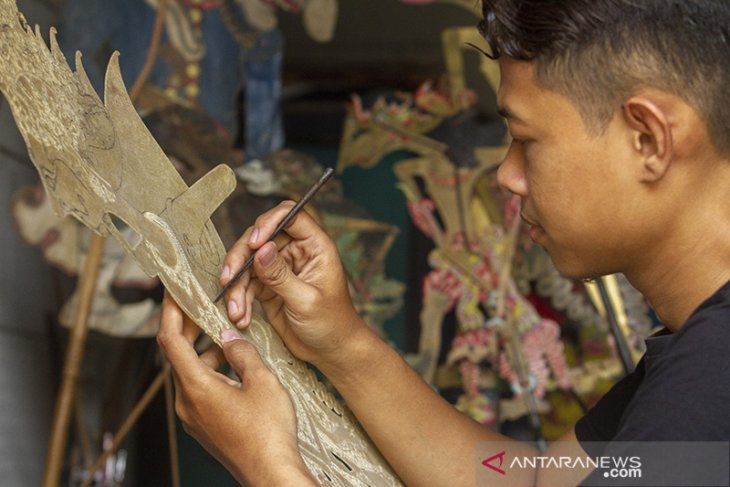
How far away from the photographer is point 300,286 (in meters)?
1.14

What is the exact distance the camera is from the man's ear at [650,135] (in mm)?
940

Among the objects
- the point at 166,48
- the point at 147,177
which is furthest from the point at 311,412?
the point at 166,48

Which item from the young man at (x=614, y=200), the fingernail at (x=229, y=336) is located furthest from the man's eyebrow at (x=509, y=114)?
the fingernail at (x=229, y=336)

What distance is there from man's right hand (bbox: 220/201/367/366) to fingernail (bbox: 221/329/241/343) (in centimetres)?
4

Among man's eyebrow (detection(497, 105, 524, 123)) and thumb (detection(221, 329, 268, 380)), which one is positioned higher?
man's eyebrow (detection(497, 105, 524, 123))

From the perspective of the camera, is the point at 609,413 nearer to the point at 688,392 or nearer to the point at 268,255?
the point at 688,392

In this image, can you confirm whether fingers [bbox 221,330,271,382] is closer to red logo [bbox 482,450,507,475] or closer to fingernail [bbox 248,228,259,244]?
fingernail [bbox 248,228,259,244]

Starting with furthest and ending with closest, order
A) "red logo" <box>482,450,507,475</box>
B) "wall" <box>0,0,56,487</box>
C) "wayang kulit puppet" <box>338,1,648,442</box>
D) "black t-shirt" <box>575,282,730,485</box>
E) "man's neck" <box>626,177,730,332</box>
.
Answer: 1. "wayang kulit puppet" <box>338,1,648,442</box>
2. "wall" <box>0,0,56,487</box>
3. "red logo" <box>482,450,507,475</box>
4. "man's neck" <box>626,177,730,332</box>
5. "black t-shirt" <box>575,282,730,485</box>

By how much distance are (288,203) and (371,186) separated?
1.36 metres

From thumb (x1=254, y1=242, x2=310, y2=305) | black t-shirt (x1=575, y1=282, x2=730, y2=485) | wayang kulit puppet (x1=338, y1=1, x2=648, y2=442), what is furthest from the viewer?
wayang kulit puppet (x1=338, y1=1, x2=648, y2=442)

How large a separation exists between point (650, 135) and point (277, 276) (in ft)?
1.37

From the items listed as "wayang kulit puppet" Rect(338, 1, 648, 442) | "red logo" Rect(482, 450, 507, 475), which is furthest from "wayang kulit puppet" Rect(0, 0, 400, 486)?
"wayang kulit puppet" Rect(338, 1, 648, 442)

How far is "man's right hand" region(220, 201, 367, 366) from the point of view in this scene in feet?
3.65

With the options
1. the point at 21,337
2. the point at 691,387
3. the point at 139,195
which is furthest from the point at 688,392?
the point at 21,337
